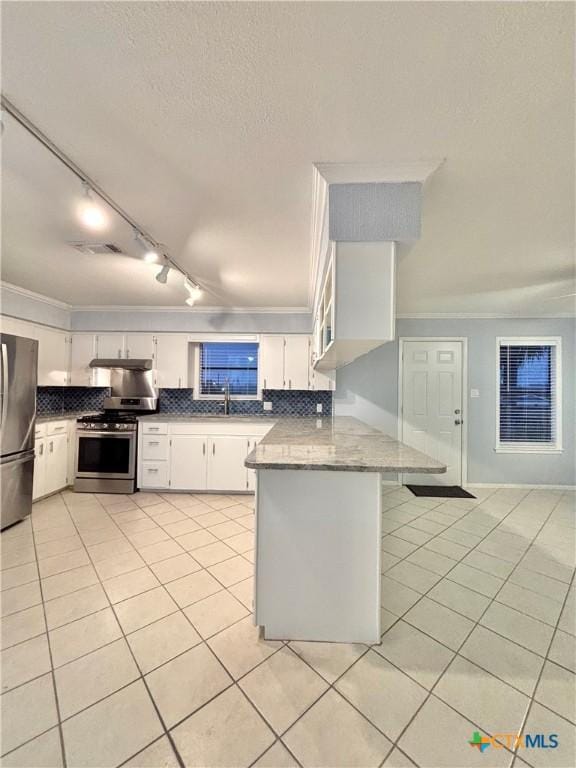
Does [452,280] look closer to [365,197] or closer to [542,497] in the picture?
[365,197]

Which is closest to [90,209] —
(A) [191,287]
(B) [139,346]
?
(A) [191,287]

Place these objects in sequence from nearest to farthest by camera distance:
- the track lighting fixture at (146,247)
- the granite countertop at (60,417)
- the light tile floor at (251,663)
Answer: the light tile floor at (251,663) → the track lighting fixture at (146,247) → the granite countertop at (60,417)

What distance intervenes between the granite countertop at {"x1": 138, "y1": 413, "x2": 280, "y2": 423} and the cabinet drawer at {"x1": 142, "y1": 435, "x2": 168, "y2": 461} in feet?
0.90

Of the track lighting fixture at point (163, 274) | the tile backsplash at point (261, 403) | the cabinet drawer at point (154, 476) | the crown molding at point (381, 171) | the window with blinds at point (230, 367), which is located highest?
the crown molding at point (381, 171)

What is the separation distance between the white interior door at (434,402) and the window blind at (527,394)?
637 mm

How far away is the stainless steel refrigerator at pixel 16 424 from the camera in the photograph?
2.74 metres

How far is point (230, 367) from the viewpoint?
4426 mm

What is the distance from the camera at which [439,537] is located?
2719 mm

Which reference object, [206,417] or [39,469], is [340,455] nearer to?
[206,417]

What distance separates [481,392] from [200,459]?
3.93 meters

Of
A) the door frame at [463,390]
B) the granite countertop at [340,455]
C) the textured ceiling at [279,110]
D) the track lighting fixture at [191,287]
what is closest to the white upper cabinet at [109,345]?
the track lighting fixture at [191,287]

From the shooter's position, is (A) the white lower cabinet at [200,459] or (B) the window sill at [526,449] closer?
(A) the white lower cabinet at [200,459]

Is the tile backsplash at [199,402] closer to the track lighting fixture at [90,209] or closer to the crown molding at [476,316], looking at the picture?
the crown molding at [476,316]

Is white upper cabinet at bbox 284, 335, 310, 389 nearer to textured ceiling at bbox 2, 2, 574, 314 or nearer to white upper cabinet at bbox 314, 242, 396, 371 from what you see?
textured ceiling at bbox 2, 2, 574, 314
